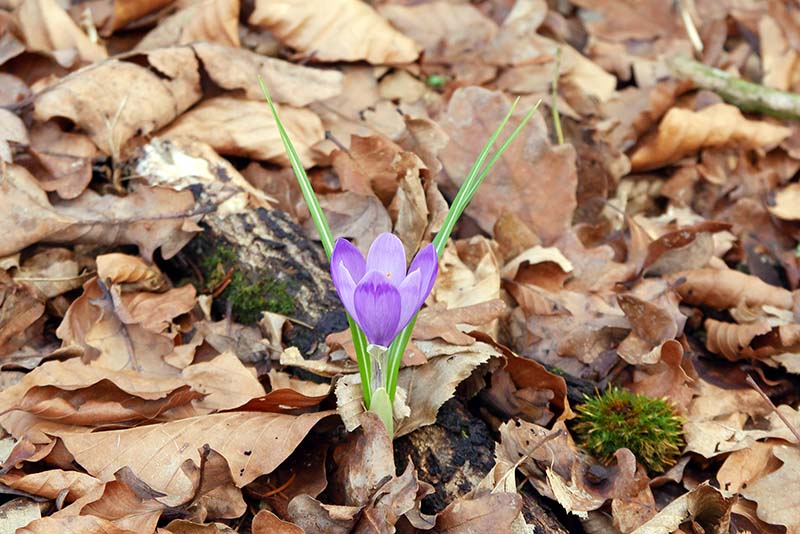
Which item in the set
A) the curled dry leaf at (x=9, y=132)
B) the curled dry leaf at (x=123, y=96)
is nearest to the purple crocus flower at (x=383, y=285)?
the curled dry leaf at (x=123, y=96)

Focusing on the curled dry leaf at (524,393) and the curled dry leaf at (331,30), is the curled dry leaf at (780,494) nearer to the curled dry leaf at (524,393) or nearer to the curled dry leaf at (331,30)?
the curled dry leaf at (524,393)

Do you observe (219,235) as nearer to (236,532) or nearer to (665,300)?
(236,532)

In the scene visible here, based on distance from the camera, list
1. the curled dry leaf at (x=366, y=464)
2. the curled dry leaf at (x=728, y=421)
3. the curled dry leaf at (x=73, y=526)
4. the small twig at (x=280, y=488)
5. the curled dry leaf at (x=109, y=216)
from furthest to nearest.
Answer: the curled dry leaf at (x=109, y=216) → the curled dry leaf at (x=728, y=421) → the small twig at (x=280, y=488) → the curled dry leaf at (x=366, y=464) → the curled dry leaf at (x=73, y=526)

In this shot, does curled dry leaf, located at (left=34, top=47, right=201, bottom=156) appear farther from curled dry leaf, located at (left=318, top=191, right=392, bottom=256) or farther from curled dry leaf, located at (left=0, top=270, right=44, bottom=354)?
curled dry leaf, located at (left=318, top=191, right=392, bottom=256)

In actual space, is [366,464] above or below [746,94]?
above

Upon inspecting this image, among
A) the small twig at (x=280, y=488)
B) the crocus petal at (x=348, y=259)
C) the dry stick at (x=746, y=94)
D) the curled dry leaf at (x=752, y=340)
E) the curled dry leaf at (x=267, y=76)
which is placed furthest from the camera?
the dry stick at (x=746, y=94)

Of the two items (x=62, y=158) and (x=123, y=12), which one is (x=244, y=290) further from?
(x=123, y=12)

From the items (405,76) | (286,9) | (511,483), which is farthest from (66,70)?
(511,483)

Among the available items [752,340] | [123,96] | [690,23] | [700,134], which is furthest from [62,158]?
[690,23]
